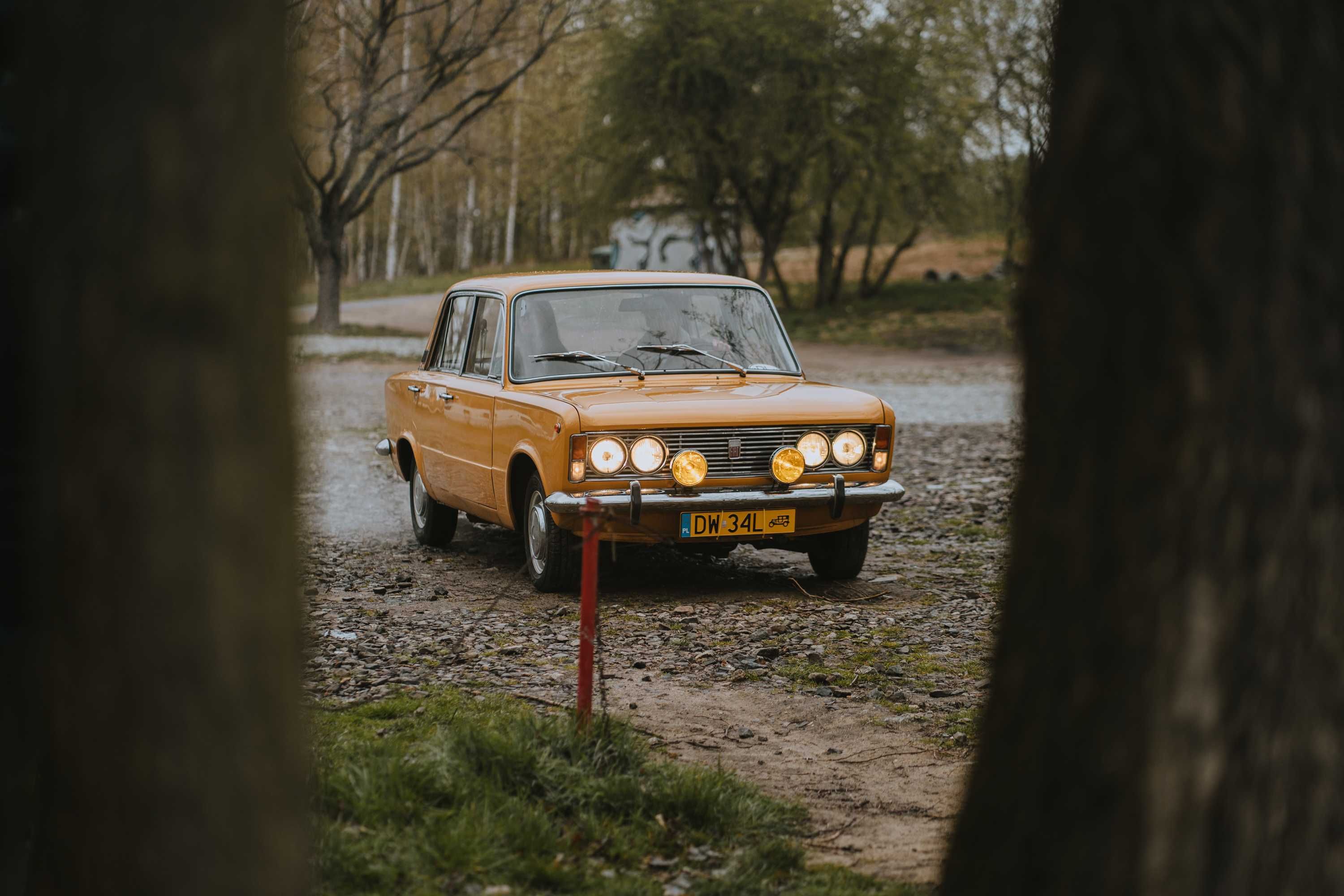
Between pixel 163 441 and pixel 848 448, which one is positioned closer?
pixel 163 441

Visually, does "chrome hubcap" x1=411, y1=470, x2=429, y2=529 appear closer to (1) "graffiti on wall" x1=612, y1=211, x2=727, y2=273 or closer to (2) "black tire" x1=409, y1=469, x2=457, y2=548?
(2) "black tire" x1=409, y1=469, x2=457, y2=548

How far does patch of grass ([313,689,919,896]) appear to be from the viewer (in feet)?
12.6

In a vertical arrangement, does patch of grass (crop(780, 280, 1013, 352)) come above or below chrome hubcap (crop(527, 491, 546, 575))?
above

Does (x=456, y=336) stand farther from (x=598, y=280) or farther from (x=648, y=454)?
(x=648, y=454)

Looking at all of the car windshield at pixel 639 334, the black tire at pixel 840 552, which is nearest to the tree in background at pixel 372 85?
the car windshield at pixel 639 334

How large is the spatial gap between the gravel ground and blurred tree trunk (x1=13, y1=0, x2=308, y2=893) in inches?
15.6

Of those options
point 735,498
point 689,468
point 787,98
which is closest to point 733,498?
point 735,498

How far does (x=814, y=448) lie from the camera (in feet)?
25.5

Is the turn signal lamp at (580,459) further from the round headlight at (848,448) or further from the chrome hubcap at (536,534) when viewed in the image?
the round headlight at (848,448)

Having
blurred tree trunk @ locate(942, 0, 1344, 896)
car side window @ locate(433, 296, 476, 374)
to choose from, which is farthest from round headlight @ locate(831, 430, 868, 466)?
blurred tree trunk @ locate(942, 0, 1344, 896)

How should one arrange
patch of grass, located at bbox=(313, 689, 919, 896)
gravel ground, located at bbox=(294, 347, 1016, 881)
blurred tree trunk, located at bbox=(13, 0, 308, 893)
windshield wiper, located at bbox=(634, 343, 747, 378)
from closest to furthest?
blurred tree trunk, located at bbox=(13, 0, 308, 893)
patch of grass, located at bbox=(313, 689, 919, 896)
gravel ground, located at bbox=(294, 347, 1016, 881)
windshield wiper, located at bbox=(634, 343, 747, 378)

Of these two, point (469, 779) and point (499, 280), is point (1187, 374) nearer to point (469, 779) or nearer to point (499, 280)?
point (469, 779)

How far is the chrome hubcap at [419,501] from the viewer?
9.62 m

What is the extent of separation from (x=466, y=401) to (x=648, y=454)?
5.28ft
